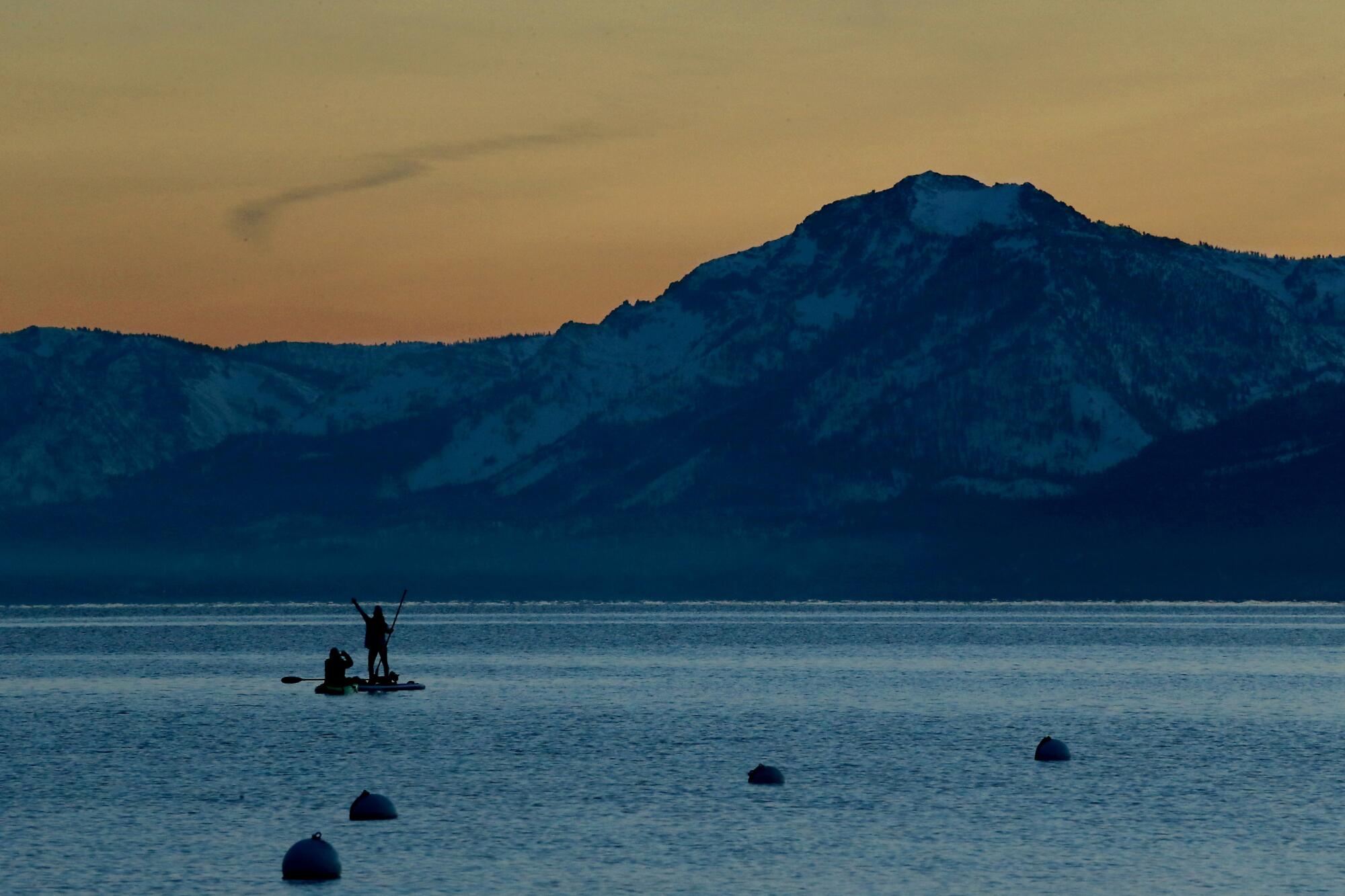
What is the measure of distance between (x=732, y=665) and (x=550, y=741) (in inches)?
3004

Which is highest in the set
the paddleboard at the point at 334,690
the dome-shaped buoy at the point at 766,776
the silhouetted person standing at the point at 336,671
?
the silhouetted person standing at the point at 336,671

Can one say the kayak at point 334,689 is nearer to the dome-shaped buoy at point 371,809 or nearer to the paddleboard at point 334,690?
the paddleboard at point 334,690

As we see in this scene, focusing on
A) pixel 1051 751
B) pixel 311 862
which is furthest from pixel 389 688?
pixel 311 862

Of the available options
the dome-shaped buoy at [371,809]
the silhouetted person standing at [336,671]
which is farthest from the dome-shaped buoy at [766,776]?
the silhouetted person standing at [336,671]

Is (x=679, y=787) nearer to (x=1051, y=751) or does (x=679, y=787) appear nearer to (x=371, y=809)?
(x=371, y=809)

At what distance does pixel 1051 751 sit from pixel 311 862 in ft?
113

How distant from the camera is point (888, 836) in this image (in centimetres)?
5338

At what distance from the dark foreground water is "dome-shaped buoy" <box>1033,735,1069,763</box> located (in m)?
0.69

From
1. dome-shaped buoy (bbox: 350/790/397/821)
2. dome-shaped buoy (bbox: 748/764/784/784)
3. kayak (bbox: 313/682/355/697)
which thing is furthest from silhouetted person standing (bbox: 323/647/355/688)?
dome-shaped buoy (bbox: 350/790/397/821)

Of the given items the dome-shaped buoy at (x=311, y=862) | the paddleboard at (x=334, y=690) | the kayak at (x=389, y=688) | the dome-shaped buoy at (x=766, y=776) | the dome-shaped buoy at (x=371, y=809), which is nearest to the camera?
the dome-shaped buoy at (x=311, y=862)

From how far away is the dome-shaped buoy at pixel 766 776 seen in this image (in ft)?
211

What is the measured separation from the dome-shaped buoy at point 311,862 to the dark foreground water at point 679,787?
570 millimetres

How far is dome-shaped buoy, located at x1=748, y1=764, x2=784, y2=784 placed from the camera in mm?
64375

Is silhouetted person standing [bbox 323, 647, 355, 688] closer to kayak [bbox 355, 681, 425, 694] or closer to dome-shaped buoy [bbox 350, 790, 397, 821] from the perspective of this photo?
kayak [bbox 355, 681, 425, 694]
